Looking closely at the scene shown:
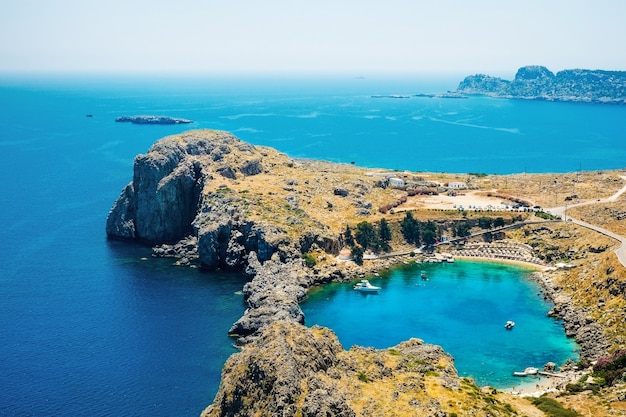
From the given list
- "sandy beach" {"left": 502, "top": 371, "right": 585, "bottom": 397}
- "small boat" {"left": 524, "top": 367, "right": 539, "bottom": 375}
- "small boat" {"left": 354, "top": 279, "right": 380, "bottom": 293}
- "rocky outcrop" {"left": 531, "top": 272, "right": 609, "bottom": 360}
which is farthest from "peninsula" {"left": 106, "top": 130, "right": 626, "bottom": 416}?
"small boat" {"left": 354, "top": 279, "right": 380, "bottom": 293}

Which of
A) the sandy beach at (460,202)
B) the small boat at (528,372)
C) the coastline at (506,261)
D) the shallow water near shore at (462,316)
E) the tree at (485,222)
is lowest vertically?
the shallow water near shore at (462,316)

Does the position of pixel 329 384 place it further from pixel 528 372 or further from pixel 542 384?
pixel 528 372

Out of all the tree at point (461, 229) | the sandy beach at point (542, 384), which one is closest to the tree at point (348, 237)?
the tree at point (461, 229)

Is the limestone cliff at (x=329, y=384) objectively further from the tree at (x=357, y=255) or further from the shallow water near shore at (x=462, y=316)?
the tree at (x=357, y=255)

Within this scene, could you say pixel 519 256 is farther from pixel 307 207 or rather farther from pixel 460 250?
pixel 307 207

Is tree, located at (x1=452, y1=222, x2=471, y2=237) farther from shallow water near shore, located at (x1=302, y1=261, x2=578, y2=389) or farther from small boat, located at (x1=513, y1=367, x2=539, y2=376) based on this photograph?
small boat, located at (x1=513, y1=367, x2=539, y2=376)

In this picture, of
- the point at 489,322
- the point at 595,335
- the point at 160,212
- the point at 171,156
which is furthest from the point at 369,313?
the point at 171,156

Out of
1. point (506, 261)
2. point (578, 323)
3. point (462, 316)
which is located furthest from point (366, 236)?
point (578, 323)
